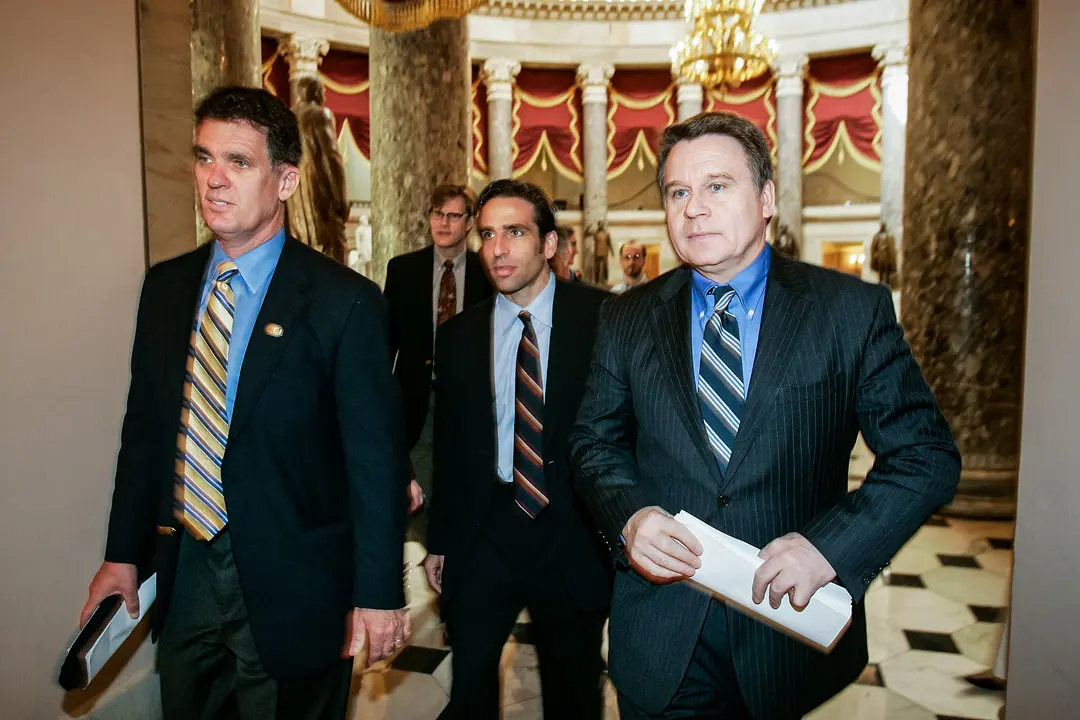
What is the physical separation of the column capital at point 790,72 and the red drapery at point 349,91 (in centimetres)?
901

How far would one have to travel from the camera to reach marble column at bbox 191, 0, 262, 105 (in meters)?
5.24

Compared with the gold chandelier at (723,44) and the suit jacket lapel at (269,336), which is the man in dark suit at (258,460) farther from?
the gold chandelier at (723,44)

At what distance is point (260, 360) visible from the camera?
5.52 ft

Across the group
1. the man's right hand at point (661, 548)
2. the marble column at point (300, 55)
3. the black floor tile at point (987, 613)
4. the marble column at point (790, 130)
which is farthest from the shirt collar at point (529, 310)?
the marble column at point (790, 130)

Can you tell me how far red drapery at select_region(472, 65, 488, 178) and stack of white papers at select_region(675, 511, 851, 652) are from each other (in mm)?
17335

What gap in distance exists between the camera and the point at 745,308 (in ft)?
5.24

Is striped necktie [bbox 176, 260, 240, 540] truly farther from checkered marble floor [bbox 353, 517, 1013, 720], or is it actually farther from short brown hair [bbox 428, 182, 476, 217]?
short brown hair [bbox 428, 182, 476, 217]

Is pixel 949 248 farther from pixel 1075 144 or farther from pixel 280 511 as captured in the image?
pixel 280 511

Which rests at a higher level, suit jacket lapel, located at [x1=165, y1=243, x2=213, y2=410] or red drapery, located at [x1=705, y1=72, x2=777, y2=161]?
red drapery, located at [x1=705, y1=72, x2=777, y2=161]

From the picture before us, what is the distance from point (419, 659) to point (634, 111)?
17554mm

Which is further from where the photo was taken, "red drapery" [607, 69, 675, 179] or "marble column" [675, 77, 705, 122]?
"red drapery" [607, 69, 675, 179]

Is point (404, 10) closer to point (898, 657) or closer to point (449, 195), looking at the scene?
point (449, 195)

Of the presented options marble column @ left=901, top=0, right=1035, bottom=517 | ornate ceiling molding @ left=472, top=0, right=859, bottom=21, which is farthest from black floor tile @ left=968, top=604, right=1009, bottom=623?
ornate ceiling molding @ left=472, top=0, right=859, bottom=21

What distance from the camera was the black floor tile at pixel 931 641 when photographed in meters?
3.59
